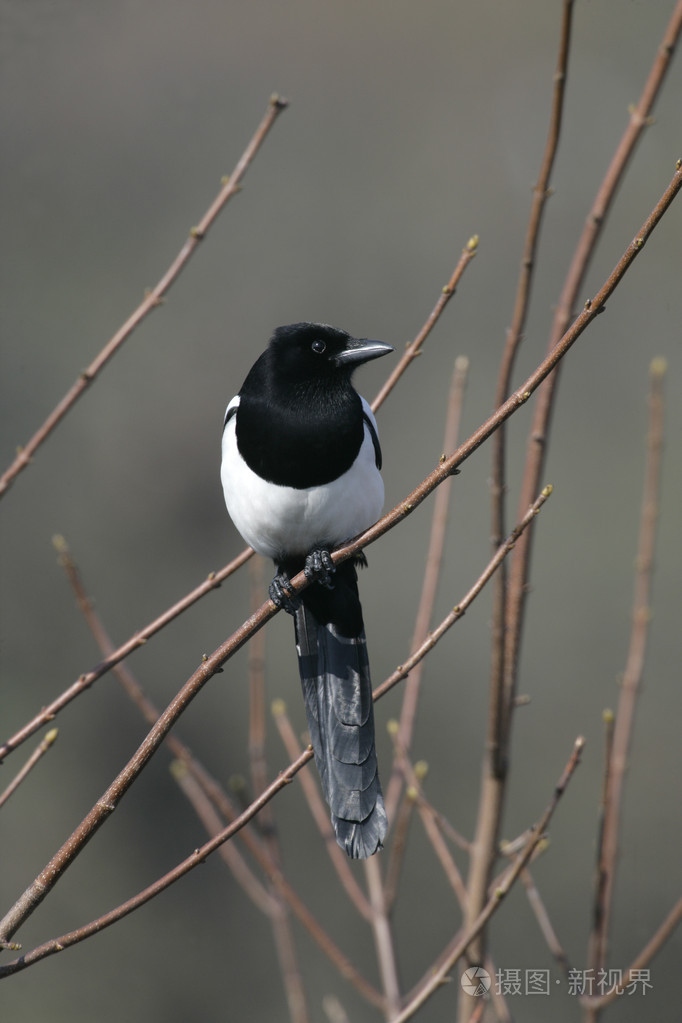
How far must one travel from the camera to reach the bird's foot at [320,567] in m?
2.16

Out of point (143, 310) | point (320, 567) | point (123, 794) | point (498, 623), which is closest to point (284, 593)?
point (320, 567)

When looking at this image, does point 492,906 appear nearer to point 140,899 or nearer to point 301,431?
point 140,899

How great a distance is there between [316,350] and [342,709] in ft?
2.56

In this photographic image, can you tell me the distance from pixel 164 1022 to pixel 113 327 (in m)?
4.49

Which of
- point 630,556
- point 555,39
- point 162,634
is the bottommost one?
point 162,634

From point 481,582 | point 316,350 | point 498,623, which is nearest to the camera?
point 481,582

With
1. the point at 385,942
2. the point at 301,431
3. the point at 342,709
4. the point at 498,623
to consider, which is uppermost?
the point at 301,431

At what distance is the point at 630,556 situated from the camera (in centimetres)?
678

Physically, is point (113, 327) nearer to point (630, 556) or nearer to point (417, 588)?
point (417, 588)

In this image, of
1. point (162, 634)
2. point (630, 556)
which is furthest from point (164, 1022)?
point (630, 556)

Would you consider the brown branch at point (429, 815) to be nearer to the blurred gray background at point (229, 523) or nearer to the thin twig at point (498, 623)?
the thin twig at point (498, 623)

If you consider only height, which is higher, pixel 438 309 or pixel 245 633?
pixel 438 309

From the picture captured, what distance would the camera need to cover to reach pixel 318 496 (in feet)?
7.29

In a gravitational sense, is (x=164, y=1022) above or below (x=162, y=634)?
below
